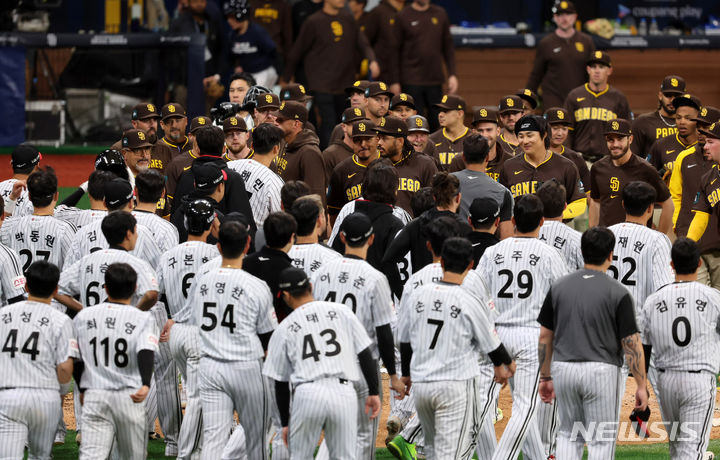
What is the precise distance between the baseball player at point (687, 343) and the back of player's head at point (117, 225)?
306 cm

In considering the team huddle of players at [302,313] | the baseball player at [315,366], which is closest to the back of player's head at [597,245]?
the team huddle of players at [302,313]

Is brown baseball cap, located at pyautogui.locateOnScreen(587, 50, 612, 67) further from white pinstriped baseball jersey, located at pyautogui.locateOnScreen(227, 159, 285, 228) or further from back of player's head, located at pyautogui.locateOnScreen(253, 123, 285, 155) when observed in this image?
white pinstriped baseball jersey, located at pyautogui.locateOnScreen(227, 159, 285, 228)

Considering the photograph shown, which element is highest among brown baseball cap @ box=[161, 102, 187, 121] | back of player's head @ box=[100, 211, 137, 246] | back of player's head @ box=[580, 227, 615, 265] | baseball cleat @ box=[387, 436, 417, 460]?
back of player's head @ box=[580, 227, 615, 265]

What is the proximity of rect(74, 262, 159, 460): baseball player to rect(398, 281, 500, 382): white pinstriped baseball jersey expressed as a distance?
4.79 ft

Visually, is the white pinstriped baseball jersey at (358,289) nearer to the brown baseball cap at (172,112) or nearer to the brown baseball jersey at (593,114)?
the brown baseball cap at (172,112)

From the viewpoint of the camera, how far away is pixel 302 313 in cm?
627

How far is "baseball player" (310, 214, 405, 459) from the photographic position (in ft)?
22.2

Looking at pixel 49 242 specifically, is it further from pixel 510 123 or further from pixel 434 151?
pixel 510 123

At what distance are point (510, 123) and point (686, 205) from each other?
183cm

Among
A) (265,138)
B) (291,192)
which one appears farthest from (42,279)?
(265,138)

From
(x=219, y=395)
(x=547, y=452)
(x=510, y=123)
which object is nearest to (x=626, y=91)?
(x=510, y=123)

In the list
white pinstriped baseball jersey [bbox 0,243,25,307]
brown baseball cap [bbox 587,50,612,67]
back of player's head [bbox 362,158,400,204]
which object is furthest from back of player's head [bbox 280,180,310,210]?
brown baseball cap [bbox 587,50,612,67]

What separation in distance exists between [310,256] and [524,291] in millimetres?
1303

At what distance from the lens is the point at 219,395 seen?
6.77 meters
